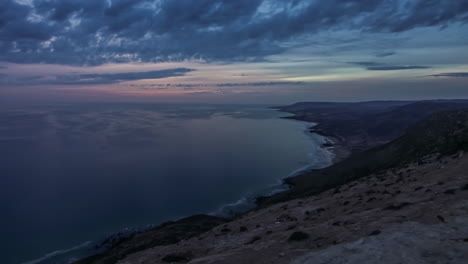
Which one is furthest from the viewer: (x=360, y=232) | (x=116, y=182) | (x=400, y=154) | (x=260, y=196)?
(x=116, y=182)

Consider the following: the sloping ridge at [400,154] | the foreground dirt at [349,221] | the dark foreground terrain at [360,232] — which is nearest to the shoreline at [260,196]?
the sloping ridge at [400,154]

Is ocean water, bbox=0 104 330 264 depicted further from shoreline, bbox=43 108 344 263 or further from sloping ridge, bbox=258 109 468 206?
sloping ridge, bbox=258 109 468 206

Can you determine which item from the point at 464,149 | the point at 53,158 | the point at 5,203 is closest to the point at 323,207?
the point at 464,149

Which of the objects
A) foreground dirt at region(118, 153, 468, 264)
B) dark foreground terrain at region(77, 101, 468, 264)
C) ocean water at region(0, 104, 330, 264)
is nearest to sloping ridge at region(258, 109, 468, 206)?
ocean water at region(0, 104, 330, 264)

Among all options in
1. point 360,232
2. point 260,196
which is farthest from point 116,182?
point 360,232

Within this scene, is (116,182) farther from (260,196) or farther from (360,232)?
(360,232)

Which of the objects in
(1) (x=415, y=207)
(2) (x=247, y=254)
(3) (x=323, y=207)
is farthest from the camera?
(3) (x=323, y=207)

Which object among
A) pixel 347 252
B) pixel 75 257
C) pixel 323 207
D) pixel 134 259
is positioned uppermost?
pixel 347 252

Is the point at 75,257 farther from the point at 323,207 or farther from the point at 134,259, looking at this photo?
the point at 323,207

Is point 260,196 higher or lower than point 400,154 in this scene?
lower
